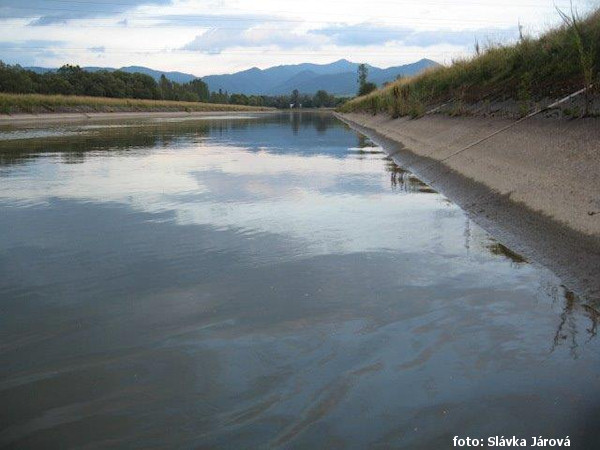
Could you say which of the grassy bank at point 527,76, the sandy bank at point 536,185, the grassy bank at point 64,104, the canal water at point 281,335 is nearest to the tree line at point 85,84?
the grassy bank at point 64,104

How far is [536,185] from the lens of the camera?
311 inches

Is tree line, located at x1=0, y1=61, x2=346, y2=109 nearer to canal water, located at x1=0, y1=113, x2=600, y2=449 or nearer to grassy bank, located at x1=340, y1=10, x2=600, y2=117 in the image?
grassy bank, located at x1=340, y1=10, x2=600, y2=117

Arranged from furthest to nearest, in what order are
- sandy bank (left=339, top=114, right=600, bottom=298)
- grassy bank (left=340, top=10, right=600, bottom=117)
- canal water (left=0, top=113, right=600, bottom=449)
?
grassy bank (left=340, top=10, right=600, bottom=117), sandy bank (left=339, top=114, right=600, bottom=298), canal water (left=0, top=113, right=600, bottom=449)

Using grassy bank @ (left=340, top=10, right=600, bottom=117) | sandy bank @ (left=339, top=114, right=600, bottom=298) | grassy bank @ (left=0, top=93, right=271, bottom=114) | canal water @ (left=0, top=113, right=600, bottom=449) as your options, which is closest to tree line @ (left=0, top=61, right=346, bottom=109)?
grassy bank @ (left=0, top=93, right=271, bottom=114)

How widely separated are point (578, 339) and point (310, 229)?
164 inches

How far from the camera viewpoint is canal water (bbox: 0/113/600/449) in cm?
311

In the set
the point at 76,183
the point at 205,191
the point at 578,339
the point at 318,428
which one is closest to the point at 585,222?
the point at 578,339

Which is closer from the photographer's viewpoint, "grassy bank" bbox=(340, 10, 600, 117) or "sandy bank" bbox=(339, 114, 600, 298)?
"sandy bank" bbox=(339, 114, 600, 298)

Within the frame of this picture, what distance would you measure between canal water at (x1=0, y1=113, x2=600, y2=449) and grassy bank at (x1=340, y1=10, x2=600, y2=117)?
4614mm

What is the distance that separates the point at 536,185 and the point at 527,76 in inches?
268

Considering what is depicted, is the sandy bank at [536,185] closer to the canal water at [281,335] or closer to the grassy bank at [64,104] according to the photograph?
the canal water at [281,335]

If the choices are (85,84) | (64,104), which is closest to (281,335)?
(64,104)

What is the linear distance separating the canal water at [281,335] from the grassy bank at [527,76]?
15.1 ft

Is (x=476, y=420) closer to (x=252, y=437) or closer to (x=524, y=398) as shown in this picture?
(x=524, y=398)
